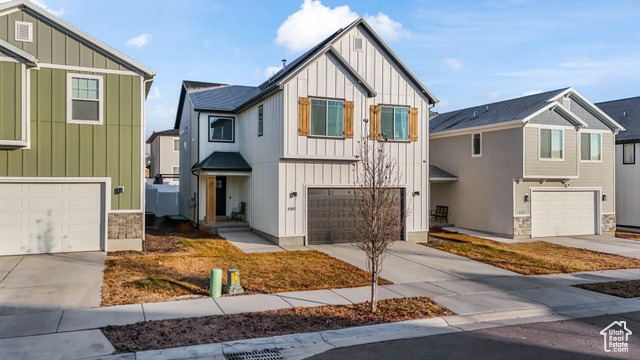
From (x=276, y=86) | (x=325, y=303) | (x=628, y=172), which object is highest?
(x=276, y=86)

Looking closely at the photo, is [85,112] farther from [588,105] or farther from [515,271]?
[588,105]

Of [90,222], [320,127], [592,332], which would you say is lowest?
[592,332]

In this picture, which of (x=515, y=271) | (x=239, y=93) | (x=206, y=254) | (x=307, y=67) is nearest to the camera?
(x=515, y=271)

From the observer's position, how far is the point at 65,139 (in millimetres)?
13664

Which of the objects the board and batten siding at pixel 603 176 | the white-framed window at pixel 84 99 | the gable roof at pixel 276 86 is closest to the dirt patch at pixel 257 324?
the white-framed window at pixel 84 99

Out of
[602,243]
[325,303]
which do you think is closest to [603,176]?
[602,243]

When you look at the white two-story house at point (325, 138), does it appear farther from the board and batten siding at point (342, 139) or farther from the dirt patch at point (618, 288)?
the dirt patch at point (618, 288)

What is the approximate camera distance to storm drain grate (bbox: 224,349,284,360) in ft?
20.9

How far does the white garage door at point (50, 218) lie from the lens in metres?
13.2

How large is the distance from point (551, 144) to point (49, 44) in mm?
19620

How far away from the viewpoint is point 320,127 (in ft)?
53.4

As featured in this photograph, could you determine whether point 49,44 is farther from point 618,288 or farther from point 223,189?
point 618,288

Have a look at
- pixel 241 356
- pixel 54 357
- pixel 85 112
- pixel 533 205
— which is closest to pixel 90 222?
pixel 85 112

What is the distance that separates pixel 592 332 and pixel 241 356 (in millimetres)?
6032
